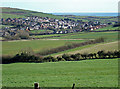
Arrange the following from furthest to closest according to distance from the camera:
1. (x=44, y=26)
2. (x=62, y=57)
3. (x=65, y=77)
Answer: (x=44, y=26) → (x=62, y=57) → (x=65, y=77)

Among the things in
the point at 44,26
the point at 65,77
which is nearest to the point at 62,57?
the point at 65,77

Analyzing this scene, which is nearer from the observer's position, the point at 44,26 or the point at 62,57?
the point at 62,57

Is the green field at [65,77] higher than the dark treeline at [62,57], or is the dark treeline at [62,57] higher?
the green field at [65,77]

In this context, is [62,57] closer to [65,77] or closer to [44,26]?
[65,77]

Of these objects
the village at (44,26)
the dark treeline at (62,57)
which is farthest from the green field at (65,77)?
the village at (44,26)

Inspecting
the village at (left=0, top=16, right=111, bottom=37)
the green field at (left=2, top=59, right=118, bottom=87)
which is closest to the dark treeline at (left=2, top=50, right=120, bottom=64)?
the green field at (left=2, top=59, right=118, bottom=87)

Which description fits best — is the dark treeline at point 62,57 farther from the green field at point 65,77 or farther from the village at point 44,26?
the village at point 44,26

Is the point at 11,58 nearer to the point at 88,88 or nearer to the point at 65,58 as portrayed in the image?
the point at 65,58

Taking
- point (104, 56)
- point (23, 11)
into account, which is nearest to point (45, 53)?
point (104, 56)

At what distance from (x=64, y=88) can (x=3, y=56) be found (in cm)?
2475

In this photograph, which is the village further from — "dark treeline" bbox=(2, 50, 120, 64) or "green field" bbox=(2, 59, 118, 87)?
"green field" bbox=(2, 59, 118, 87)

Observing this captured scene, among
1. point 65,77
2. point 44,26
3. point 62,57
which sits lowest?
point 62,57

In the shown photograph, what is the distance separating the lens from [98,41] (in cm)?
4975

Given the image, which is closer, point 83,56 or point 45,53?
point 83,56
